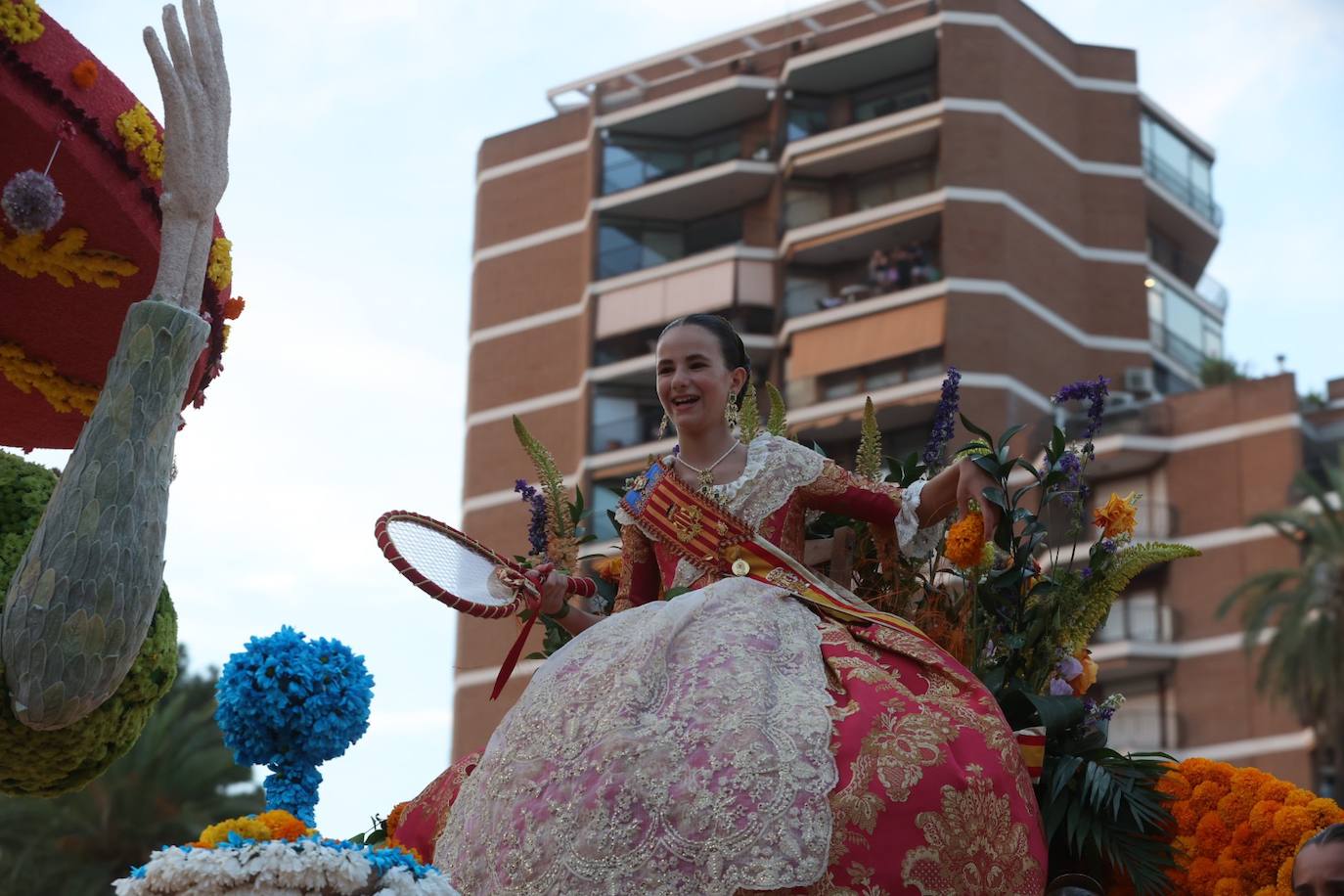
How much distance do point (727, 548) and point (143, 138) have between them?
2.50m

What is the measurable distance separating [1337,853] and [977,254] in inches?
1535

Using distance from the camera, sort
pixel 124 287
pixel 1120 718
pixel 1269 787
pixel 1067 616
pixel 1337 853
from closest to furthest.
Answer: pixel 1337 853 < pixel 124 287 < pixel 1269 787 < pixel 1067 616 < pixel 1120 718

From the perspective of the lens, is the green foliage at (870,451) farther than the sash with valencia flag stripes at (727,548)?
Yes

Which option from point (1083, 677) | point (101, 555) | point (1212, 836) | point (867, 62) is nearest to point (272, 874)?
point (101, 555)

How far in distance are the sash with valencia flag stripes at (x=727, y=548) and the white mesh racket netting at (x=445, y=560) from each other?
2.20 ft

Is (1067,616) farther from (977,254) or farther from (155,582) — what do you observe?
(977,254)

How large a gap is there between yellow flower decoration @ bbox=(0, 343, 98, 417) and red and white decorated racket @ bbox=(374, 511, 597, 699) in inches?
42.8

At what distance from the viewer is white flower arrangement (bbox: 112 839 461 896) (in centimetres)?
464

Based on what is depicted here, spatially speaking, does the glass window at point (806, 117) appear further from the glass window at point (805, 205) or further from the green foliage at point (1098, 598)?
the green foliage at point (1098, 598)

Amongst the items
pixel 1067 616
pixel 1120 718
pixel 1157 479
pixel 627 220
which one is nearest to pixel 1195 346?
pixel 1157 479

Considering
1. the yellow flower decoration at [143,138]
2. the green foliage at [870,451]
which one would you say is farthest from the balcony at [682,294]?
the yellow flower decoration at [143,138]

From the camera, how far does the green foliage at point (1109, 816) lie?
7004 millimetres

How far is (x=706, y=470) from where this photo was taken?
748 centimetres

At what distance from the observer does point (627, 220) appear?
1944 inches
